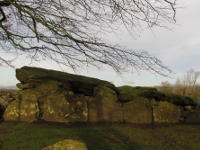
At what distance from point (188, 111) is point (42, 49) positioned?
8.30m

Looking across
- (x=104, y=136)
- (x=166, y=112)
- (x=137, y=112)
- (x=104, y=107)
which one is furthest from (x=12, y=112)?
(x=166, y=112)

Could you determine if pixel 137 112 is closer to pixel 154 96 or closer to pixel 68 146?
pixel 154 96

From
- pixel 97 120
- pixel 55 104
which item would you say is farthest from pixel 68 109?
pixel 97 120

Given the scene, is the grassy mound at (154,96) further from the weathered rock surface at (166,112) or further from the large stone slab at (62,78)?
the large stone slab at (62,78)

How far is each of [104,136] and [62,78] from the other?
Result: 376cm

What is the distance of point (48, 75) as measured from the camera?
429 inches

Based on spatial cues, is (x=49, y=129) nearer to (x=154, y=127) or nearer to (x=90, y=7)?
(x=154, y=127)

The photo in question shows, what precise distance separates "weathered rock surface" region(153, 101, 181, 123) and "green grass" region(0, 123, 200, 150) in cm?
78

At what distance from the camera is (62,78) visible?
11109 millimetres

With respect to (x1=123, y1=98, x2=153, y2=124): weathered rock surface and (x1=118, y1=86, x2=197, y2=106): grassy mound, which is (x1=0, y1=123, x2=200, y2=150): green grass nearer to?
(x1=123, y1=98, x2=153, y2=124): weathered rock surface

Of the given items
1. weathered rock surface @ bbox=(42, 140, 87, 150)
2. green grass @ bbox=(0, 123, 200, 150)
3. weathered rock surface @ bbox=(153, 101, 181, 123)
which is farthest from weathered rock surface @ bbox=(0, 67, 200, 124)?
weathered rock surface @ bbox=(42, 140, 87, 150)

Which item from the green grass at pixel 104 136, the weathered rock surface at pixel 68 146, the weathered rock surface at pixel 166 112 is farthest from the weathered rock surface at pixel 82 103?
the weathered rock surface at pixel 68 146

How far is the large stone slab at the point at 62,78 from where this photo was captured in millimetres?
10648

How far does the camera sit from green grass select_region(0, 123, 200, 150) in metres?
7.16
